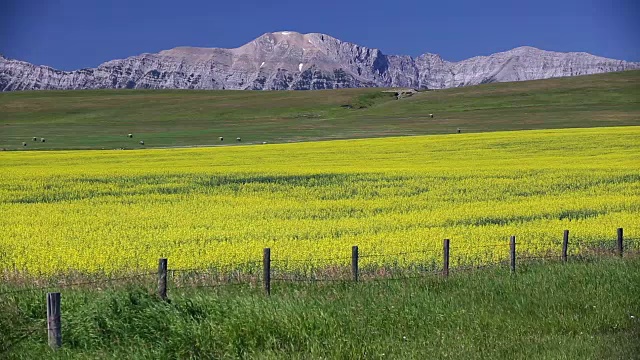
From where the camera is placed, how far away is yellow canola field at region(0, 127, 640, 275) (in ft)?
53.1

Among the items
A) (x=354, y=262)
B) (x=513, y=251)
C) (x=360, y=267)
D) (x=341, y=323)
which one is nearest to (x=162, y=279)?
(x=341, y=323)

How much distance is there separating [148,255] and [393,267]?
15.4 ft

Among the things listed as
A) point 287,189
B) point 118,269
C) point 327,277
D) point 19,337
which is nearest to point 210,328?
point 19,337

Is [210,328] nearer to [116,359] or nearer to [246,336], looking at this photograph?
[246,336]

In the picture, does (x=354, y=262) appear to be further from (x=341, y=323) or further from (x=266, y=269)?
(x=341, y=323)

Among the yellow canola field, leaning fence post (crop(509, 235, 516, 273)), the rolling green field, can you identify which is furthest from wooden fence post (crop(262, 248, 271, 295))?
the rolling green field

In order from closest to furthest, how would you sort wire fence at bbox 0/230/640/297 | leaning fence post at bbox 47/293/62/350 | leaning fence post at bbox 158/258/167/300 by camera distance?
leaning fence post at bbox 47/293/62/350 < leaning fence post at bbox 158/258/167/300 < wire fence at bbox 0/230/640/297

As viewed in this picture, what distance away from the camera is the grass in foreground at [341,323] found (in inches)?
371

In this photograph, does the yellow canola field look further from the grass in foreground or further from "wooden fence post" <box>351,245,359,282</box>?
the grass in foreground

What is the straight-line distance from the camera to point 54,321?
9469mm

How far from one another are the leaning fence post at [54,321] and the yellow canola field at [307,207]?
480cm

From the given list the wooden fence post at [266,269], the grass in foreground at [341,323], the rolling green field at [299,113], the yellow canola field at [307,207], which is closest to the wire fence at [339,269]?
the wooden fence post at [266,269]

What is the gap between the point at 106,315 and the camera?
33.7ft

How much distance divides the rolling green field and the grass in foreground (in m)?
51.9
